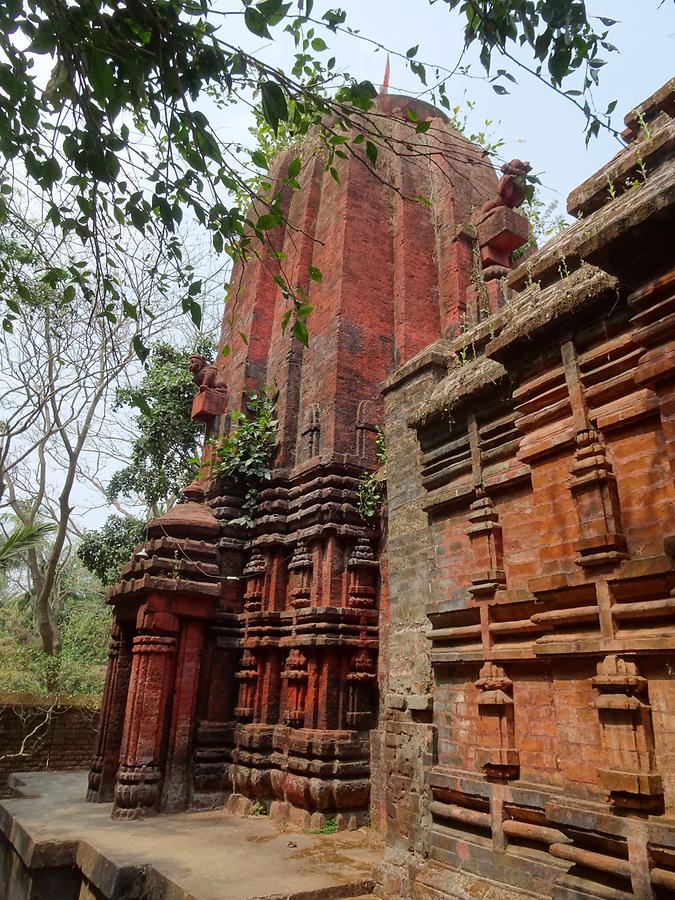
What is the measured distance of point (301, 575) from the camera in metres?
9.10

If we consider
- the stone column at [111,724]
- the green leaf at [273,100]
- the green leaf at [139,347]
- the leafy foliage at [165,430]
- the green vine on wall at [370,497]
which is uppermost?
the leafy foliage at [165,430]

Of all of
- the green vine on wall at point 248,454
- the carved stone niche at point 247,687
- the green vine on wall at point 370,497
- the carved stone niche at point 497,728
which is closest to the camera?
the carved stone niche at point 497,728

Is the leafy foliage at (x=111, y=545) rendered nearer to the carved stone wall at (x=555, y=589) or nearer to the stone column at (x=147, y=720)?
the stone column at (x=147, y=720)

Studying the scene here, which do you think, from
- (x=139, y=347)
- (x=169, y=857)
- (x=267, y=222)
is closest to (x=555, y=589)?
(x=267, y=222)

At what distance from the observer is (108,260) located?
4.34 meters

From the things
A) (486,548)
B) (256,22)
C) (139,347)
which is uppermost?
(256,22)

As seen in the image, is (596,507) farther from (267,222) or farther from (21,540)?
(21,540)

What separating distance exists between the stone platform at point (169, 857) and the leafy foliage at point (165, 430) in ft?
25.6

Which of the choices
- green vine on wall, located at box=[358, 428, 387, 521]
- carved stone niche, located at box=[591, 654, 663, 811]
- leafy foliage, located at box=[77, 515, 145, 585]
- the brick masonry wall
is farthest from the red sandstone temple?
the brick masonry wall

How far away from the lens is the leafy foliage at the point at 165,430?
47.9 feet

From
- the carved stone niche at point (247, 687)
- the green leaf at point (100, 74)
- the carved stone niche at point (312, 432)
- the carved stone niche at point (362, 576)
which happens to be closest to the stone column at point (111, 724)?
the carved stone niche at point (247, 687)

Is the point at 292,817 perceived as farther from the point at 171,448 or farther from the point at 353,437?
the point at 171,448

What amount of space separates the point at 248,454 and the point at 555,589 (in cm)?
754

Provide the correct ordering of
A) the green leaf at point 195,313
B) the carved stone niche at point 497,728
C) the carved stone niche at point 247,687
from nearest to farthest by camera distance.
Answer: the carved stone niche at point 497,728
the green leaf at point 195,313
the carved stone niche at point 247,687
